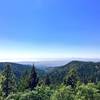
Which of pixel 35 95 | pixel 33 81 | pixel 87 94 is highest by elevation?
pixel 87 94

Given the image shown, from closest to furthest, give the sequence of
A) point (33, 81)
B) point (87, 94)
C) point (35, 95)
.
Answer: point (87, 94) < point (35, 95) < point (33, 81)

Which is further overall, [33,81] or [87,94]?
[33,81]

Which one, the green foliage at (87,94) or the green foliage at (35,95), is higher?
the green foliage at (87,94)

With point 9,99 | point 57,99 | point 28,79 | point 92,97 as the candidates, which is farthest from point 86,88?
point 28,79

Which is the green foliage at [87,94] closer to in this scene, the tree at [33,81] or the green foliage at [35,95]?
the green foliage at [35,95]

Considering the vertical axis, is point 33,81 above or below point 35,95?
above

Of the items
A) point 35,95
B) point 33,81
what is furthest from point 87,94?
point 33,81

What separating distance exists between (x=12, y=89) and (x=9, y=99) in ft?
58.0

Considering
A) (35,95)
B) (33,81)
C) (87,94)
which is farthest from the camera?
(33,81)

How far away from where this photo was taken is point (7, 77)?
64.1m

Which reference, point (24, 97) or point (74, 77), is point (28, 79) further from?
point (24, 97)

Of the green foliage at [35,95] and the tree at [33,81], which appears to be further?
the tree at [33,81]

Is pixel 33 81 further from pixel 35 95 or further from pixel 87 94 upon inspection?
pixel 87 94

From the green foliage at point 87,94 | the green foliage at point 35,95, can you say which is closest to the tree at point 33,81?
the green foliage at point 35,95
